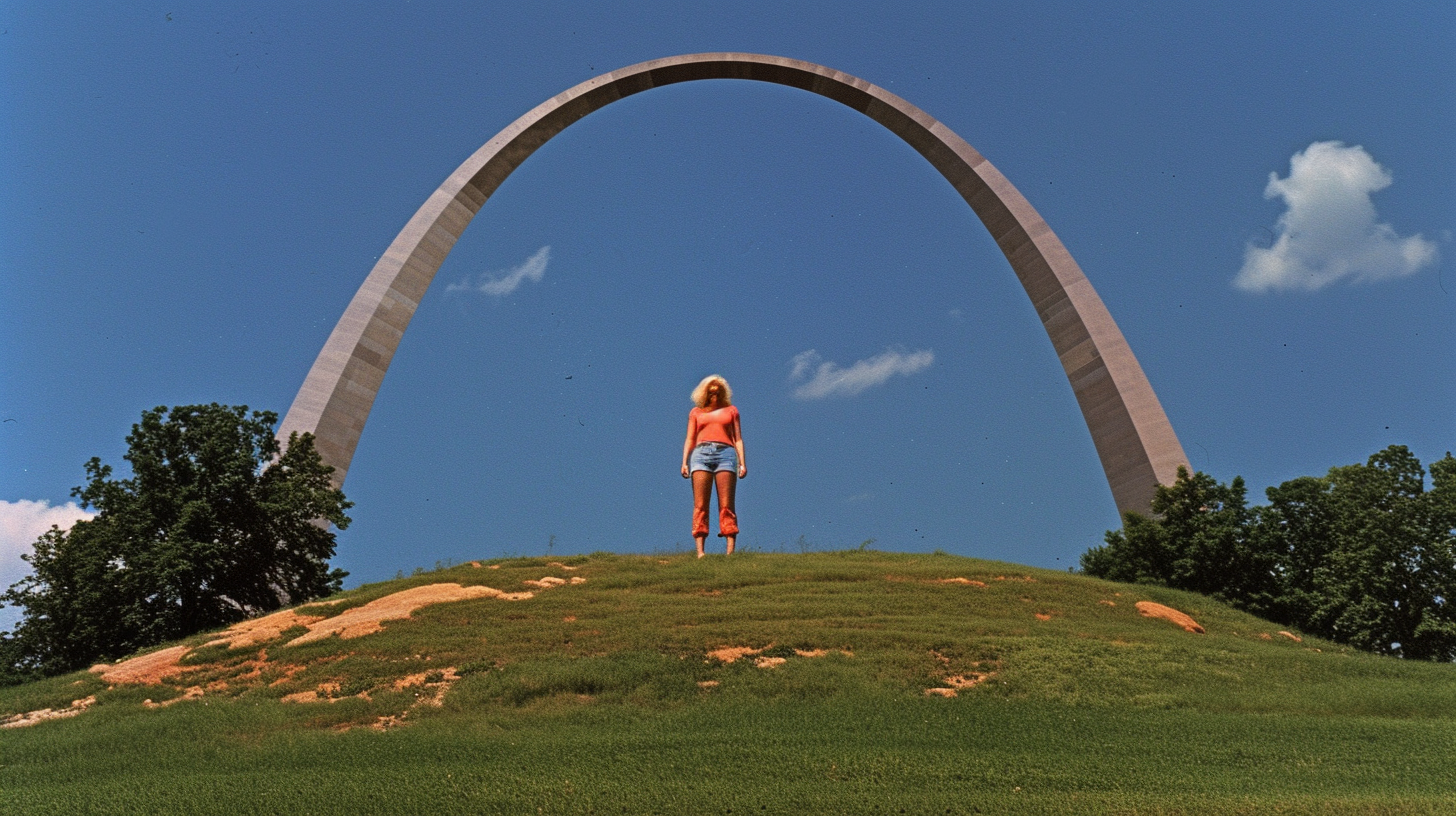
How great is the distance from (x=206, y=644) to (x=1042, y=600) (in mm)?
11687

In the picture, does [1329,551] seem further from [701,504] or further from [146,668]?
[146,668]

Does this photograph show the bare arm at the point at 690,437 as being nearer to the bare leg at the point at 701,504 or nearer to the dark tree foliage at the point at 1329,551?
the bare leg at the point at 701,504

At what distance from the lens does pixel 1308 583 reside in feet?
48.6

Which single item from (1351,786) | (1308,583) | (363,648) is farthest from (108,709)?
(1308,583)

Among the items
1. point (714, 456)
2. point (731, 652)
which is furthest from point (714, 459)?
point (731, 652)

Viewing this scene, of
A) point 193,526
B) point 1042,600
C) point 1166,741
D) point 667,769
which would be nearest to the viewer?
point 667,769

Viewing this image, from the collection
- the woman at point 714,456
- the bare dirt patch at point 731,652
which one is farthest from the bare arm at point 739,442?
the bare dirt patch at point 731,652

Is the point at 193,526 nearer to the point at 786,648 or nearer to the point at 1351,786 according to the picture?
the point at 786,648

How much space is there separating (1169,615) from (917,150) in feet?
45.8

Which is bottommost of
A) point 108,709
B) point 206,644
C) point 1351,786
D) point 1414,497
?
point 1351,786

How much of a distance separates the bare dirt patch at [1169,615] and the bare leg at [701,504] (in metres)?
7.13

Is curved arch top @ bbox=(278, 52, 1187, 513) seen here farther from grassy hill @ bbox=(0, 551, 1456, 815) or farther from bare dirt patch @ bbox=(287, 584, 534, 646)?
bare dirt patch @ bbox=(287, 584, 534, 646)

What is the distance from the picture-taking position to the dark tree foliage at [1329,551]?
13484mm

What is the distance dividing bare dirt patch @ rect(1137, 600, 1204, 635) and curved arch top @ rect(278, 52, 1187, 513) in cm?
508
